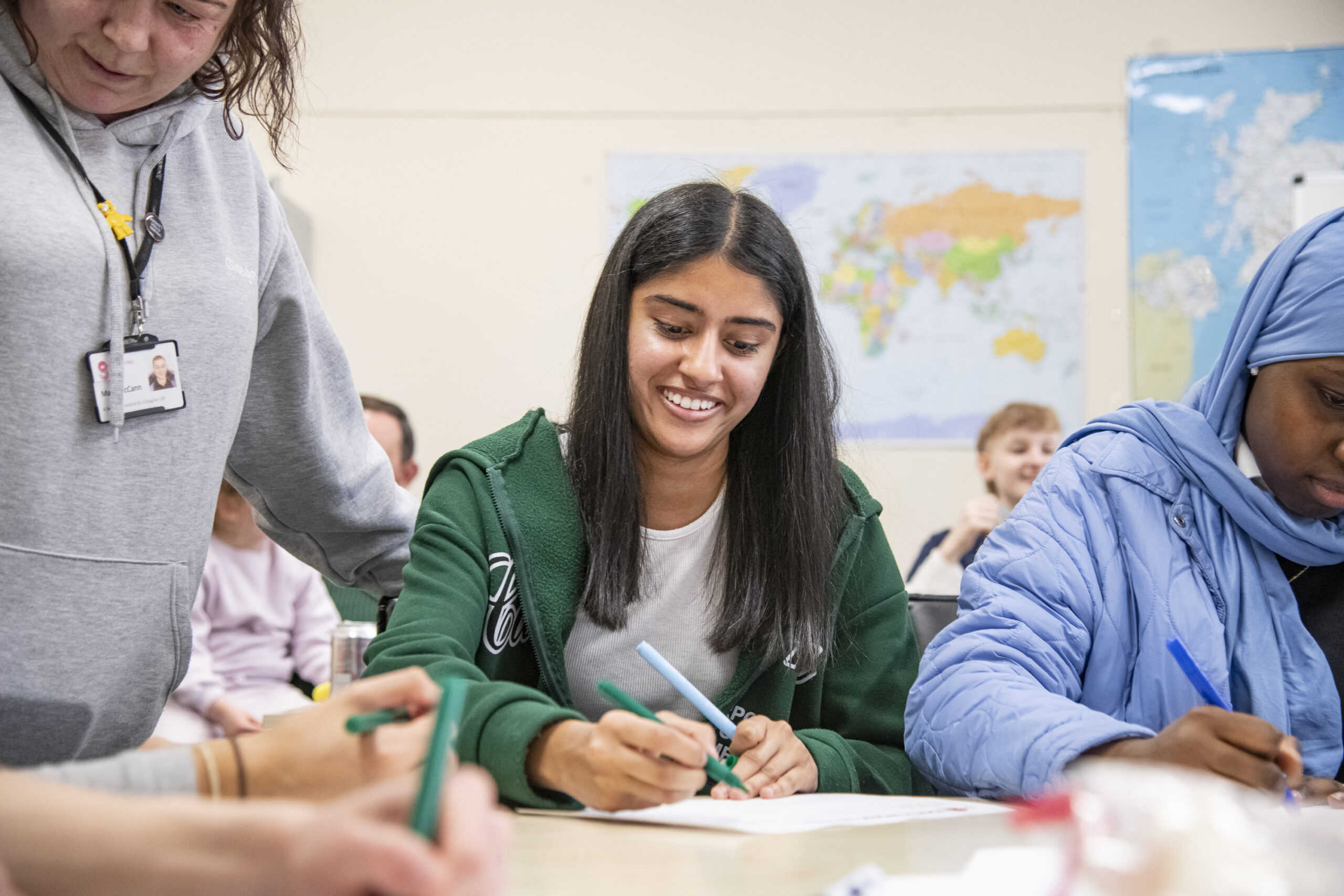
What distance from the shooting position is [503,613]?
46.6 inches

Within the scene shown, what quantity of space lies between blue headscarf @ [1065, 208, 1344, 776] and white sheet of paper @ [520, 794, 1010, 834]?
370 mm

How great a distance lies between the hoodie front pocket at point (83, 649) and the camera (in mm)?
965

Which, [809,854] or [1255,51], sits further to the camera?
[1255,51]

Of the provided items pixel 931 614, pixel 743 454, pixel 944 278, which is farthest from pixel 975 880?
pixel 944 278

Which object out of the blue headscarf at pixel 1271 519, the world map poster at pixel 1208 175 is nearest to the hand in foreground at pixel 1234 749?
the blue headscarf at pixel 1271 519

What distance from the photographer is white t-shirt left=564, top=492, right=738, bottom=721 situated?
4.10 feet

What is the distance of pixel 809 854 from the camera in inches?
29.1

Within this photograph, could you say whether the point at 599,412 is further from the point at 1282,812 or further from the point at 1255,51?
the point at 1255,51

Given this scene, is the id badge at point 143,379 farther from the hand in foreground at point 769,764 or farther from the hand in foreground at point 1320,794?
the hand in foreground at point 1320,794

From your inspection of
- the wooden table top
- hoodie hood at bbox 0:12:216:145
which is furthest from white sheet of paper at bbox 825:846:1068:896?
hoodie hood at bbox 0:12:216:145

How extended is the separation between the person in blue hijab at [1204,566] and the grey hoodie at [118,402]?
2.49 ft

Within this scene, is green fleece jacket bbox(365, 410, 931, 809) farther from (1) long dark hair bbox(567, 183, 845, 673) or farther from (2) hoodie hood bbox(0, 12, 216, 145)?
(2) hoodie hood bbox(0, 12, 216, 145)

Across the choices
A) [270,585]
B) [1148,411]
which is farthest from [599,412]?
[270,585]

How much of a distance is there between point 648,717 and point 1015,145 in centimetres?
305
